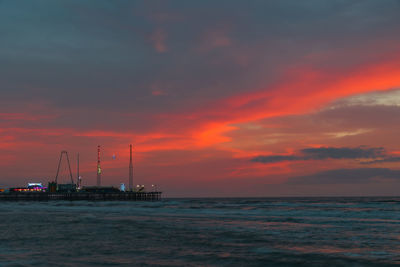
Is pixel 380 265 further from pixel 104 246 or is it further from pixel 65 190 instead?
pixel 65 190

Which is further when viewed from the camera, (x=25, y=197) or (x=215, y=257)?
(x=25, y=197)

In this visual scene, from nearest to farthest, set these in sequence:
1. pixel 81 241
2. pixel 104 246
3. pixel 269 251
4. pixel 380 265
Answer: pixel 380 265 → pixel 269 251 → pixel 104 246 → pixel 81 241

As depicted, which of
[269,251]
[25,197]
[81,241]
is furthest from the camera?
[25,197]

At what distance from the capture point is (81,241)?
2514 cm

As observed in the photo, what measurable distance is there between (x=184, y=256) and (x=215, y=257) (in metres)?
1.63

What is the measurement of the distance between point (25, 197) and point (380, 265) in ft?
616

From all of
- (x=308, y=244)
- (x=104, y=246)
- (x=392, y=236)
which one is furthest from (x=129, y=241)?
(x=392, y=236)

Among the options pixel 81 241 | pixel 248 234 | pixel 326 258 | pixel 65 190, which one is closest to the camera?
pixel 326 258

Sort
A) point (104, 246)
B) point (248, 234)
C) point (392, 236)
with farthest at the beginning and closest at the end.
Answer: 1. point (248, 234)
2. point (392, 236)
3. point (104, 246)

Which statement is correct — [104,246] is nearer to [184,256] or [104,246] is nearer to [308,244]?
[184,256]

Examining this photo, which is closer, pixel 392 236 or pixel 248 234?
pixel 392 236

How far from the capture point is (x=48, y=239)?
26.0 meters

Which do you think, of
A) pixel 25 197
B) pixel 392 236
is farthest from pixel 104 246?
pixel 25 197

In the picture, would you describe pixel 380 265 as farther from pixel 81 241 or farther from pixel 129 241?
pixel 81 241
